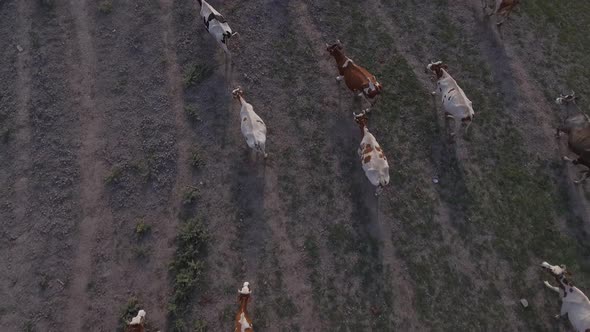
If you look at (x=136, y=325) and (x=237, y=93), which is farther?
(x=237, y=93)

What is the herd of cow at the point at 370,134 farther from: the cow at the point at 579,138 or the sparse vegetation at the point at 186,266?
the sparse vegetation at the point at 186,266

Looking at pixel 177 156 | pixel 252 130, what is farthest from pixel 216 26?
pixel 177 156

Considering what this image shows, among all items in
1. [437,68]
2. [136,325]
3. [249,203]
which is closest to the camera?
[136,325]

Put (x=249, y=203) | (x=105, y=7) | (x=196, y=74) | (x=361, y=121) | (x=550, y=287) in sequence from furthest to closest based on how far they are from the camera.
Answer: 1. (x=105, y=7)
2. (x=196, y=74)
3. (x=361, y=121)
4. (x=249, y=203)
5. (x=550, y=287)

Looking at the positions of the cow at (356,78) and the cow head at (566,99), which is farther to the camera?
the cow head at (566,99)

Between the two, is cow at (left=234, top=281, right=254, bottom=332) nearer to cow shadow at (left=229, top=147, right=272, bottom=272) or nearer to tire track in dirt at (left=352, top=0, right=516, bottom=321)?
cow shadow at (left=229, top=147, right=272, bottom=272)

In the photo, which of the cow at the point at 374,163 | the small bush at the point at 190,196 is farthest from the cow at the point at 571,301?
the small bush at the point at 190,196

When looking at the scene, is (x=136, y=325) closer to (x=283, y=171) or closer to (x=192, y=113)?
(x=283, y=171)

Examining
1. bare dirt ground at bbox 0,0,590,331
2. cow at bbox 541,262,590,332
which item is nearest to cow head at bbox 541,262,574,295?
cow at bbox 541,262,590,332
